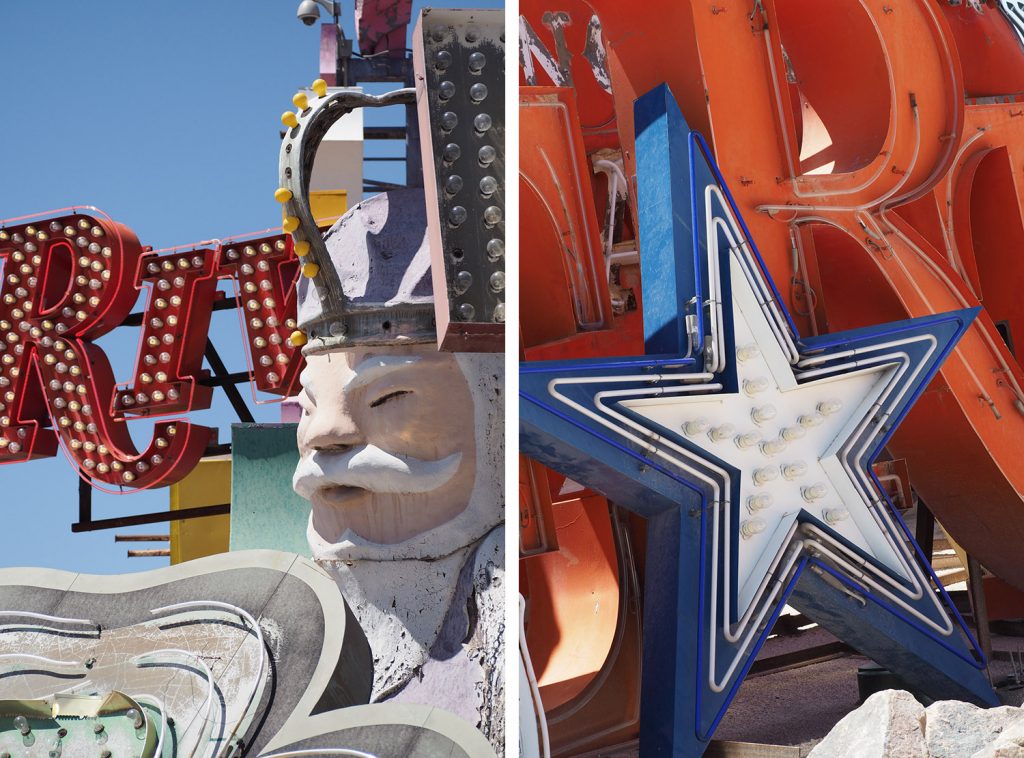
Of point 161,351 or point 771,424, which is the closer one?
point 771,424

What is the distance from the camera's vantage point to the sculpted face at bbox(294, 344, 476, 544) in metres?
3.66

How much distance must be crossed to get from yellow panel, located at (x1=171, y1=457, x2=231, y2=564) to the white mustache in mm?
2997

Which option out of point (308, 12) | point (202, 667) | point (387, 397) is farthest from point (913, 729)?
point (308, 12)

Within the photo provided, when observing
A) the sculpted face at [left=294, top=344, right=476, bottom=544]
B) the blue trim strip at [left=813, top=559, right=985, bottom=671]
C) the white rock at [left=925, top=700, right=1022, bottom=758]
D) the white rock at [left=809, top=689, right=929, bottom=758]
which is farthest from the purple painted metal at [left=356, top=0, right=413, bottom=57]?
the white rock at [left=925, top=700, right=1022, bottom=758]

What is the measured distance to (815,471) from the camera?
4.45 m

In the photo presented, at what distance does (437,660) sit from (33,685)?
1.11 meters

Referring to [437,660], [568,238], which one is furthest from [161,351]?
[437,660]

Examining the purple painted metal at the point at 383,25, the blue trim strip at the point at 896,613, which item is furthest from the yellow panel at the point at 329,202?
the blue trim strip at the point at 896,613

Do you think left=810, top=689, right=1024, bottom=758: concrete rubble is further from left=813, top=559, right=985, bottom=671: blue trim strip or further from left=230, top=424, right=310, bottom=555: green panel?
left=230, top=424, right=310, bottom=555: green panel

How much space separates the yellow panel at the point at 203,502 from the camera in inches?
259

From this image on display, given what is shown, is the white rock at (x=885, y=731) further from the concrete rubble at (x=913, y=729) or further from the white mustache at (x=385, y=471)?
the white mustache at (x=385, y=471)

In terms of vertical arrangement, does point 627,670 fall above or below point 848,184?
below

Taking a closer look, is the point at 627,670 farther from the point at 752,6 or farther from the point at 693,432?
the point at 752,6

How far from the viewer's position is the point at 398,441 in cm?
368
